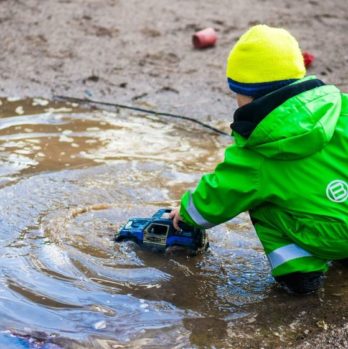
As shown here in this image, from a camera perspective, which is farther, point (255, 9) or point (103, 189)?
point (255, 9)

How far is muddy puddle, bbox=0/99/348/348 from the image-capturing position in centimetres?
289

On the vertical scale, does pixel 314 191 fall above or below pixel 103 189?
above

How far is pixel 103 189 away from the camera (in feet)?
13.8

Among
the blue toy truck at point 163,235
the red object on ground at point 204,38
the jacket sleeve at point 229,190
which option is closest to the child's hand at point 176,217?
the blue toy truck at point 163,235

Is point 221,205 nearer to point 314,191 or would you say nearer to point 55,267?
point 314,191

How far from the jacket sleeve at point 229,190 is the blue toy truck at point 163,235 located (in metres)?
0.31

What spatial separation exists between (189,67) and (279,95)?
11.8ft

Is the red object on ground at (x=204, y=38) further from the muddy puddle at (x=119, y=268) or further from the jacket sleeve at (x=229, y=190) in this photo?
the jacket sleeve at (x=229, y=190)

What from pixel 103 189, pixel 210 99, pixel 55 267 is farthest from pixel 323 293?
pixel 210 99

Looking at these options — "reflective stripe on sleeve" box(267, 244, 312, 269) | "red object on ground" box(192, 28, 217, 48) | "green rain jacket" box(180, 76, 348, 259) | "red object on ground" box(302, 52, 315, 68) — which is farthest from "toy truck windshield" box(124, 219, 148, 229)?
"red object on ground" box(192, 28, 217, 48)

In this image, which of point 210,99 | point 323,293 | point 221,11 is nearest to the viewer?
point 323,293

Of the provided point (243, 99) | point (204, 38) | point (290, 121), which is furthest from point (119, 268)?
point (204, 38)

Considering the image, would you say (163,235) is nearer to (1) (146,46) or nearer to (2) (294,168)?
(2) (294,168)

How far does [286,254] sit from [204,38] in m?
3.86
